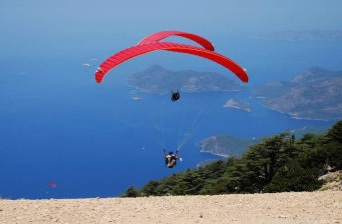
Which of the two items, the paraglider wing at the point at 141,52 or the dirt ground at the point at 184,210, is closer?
the paraglider wing at the point at 141,52

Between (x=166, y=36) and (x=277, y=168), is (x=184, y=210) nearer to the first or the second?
(x=166, y=36)

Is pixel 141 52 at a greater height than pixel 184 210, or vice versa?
pixel 141 52

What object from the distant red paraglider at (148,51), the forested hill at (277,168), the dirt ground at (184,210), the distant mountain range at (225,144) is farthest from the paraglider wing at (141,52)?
the distant mountain range at (225,144)

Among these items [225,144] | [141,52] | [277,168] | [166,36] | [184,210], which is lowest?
[184,210]

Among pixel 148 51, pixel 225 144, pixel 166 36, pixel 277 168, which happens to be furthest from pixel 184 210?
pixel 225 144

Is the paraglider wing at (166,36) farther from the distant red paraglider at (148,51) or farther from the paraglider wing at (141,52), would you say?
the paraglider wing at (141,52)

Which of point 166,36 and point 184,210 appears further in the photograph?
point 166,36
